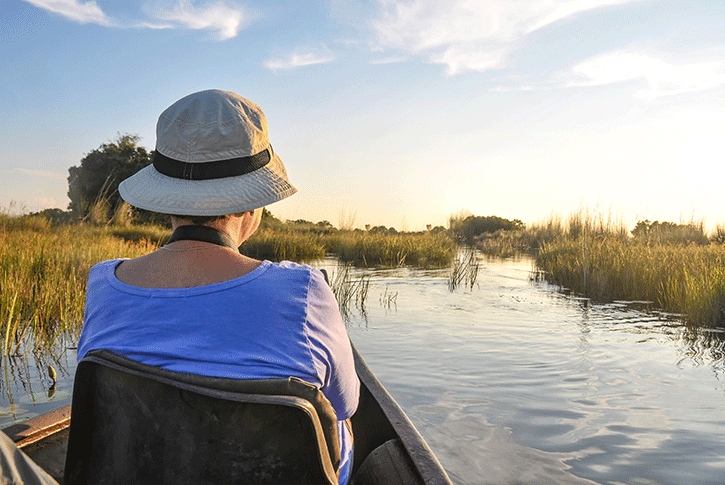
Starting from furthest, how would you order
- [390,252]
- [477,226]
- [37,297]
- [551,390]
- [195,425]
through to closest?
[477,226] < [390,252] < [37,297] < [551,390] < [195,425]

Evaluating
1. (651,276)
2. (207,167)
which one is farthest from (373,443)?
(651,276)

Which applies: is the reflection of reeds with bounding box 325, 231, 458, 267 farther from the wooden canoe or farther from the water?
the wooden canoe

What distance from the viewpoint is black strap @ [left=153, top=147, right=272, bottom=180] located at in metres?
1.37

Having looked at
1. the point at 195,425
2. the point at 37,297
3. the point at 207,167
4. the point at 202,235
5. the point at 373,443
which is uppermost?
the point at 207,167

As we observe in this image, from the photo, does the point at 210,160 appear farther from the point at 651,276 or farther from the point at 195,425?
the point at 651,276

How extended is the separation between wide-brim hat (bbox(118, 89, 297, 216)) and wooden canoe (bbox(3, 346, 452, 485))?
43.6 inches

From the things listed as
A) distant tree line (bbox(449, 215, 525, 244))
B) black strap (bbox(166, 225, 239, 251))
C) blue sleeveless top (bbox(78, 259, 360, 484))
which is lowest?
blue sleeveless top (bbox(78, 259, 360, 484))

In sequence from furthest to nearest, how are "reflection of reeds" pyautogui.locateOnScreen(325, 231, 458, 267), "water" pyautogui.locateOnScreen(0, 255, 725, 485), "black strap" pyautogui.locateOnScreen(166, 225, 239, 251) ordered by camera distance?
"reflection of reeds" pyautogui.locateOnScreen(325, 231, 458, 267) → "water" pyautogui.locateOnScreen(0, 255, 725, 485) → "black strap" pyautogui.locateOnScreen(166, 225, 239, 251)

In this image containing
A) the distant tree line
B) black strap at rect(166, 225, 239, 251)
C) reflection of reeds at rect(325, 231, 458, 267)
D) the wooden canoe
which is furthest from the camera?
the distant tree line

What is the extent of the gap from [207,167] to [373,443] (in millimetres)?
1521

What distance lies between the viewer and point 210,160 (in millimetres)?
1373

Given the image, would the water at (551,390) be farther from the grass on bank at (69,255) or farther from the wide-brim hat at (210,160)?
the wide-brim hat at (210,160)

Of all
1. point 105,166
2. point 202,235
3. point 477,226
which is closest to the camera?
point 202,235

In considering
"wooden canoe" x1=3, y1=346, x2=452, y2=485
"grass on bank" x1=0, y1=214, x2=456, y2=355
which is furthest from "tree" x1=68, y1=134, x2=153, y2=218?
"wooden canoe" x1=3, y1=346, x2=452, y2=485
